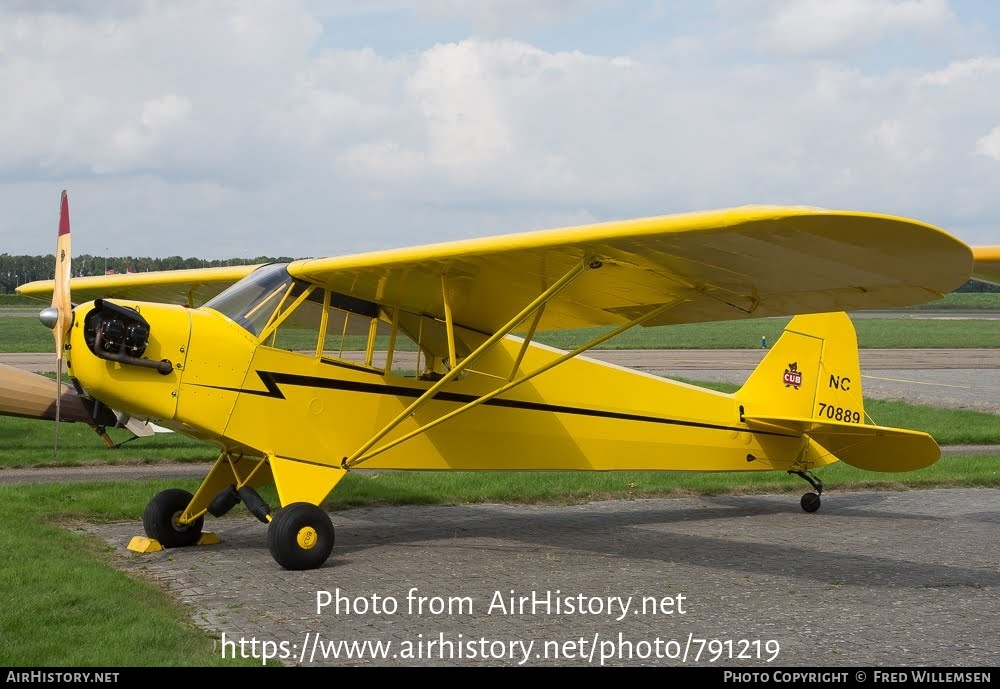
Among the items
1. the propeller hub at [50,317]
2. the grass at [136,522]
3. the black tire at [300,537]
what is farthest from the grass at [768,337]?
the propeller hub at [50,317]

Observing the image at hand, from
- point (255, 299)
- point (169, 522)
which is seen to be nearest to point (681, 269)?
point (255, 299)

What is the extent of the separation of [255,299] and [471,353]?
193 centimetres

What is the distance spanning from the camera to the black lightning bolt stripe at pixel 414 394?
8.53 meters

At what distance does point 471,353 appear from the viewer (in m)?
9.09

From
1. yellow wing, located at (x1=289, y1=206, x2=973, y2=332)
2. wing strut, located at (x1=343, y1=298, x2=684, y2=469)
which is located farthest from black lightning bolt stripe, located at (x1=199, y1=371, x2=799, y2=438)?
yellow wing, located at (x1=289, y1=206, x2=973, y2=332)

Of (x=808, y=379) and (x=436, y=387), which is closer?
(x=436, y=387)

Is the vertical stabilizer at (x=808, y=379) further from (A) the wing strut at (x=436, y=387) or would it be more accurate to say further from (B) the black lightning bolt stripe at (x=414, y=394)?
(A) the wing strut at (x=436, y=387)

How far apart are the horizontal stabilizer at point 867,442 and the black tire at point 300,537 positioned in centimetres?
539

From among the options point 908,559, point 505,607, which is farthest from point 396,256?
point 908,559

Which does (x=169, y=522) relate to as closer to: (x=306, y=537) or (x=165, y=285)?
(x=306, y=537)

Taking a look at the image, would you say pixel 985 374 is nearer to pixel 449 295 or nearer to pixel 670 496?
pixel 670 496

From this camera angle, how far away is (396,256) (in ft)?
27.0

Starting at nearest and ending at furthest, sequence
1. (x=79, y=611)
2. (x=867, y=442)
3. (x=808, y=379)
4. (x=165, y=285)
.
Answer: (x=79, y=611) → (x=867, y=442) → (x=808, y=379) → (x=165, y=285)
